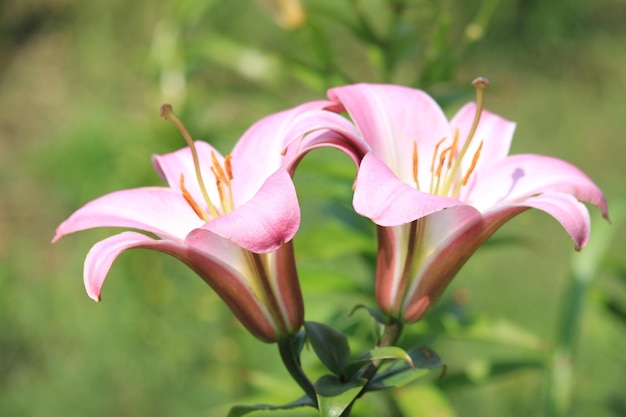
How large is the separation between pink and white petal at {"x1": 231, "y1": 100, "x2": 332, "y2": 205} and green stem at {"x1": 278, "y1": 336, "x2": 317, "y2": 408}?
0.09m

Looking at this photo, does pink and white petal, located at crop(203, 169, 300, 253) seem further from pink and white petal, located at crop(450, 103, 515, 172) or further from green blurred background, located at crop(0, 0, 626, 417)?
green blurred background, located at crop(0, 0, 626, 417)

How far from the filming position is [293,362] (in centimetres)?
50

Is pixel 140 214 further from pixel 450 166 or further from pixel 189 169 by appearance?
pixel 450 166

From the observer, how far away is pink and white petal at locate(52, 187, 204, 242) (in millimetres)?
485

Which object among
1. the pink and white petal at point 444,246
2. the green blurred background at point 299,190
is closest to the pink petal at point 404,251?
the pink and white petal at point 444,246

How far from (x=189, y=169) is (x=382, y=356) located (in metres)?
0.18

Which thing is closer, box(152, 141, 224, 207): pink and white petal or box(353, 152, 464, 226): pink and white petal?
box(353, 152, 464, 226): pink and white petal

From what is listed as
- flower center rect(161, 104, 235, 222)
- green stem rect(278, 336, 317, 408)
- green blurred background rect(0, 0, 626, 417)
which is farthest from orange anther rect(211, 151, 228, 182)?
green blurred background rect(0, 0, 626, 417)

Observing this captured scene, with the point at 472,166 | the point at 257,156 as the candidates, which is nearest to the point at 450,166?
the point at 472,166

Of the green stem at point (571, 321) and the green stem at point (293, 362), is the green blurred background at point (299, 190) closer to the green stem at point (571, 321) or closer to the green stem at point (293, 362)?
the green stem at point (571, 321)

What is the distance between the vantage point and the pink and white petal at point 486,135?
0.56m

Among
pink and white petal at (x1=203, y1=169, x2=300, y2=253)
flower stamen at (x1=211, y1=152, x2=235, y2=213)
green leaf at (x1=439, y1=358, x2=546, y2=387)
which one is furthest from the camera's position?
green leaf at (x1=439, y1=358, x2=546, y2=387)

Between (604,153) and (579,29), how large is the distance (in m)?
0.59

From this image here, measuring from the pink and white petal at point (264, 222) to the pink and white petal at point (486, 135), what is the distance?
18 centimetres
